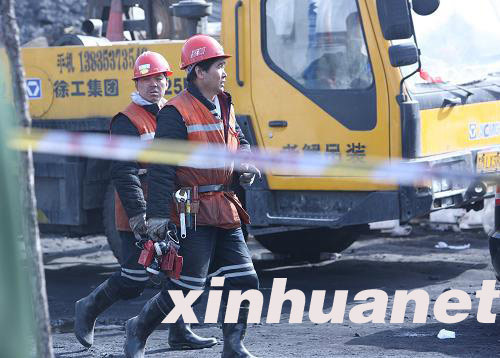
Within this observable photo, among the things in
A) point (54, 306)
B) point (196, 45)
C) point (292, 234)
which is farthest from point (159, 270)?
point (292, 234)

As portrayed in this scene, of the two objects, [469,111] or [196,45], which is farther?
[469,111]

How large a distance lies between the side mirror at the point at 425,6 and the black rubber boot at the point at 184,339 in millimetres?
2856

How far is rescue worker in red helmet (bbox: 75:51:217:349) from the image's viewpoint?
646cm

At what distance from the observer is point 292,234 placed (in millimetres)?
9570

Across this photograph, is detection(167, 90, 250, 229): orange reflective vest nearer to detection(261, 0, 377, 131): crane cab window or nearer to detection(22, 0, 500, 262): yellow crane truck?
detection(22, 0, 500, 262): yellow crane truck

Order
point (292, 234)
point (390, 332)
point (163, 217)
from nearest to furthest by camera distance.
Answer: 1. point (163, 217)
2. point (390, 332)
3. point (292, 234)

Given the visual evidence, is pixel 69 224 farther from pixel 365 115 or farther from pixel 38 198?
pixel 365 115

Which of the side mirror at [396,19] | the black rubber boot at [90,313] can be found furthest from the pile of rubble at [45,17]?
the black rubber boot at [90,313]

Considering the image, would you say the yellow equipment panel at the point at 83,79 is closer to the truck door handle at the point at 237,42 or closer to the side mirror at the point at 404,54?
the truck door handle at the point at 237,42

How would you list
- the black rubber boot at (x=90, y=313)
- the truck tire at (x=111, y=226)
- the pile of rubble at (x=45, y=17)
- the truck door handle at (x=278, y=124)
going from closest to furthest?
the black rubber boot at (x=90, y=313) < the truck door handle at (x=278, y=124) < the truck tire at (x=111, y=226) < the pile of rubble at (x=45, y=17)

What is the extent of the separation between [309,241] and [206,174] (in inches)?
152

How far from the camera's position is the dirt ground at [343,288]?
20.9 ft

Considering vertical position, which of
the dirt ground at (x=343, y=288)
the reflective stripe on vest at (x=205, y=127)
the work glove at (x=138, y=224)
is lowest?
the dirt ground at (x=343, y=288)

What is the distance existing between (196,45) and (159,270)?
129 centimetres
